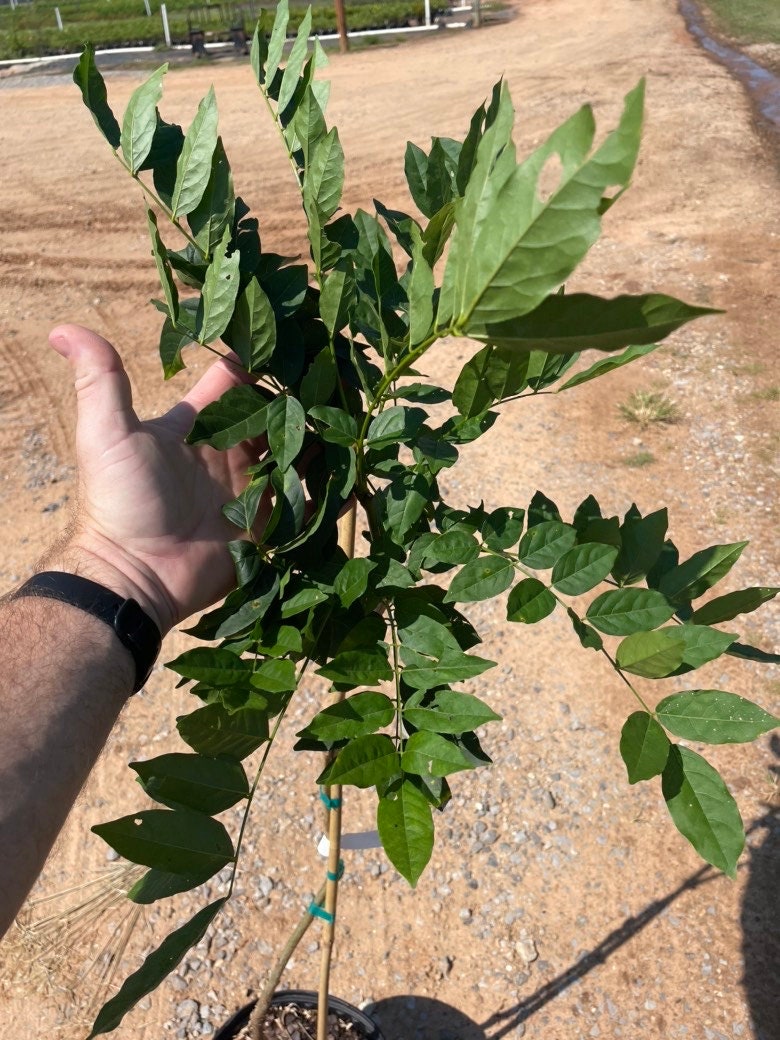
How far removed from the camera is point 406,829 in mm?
908

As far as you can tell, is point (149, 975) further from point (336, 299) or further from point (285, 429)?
point (336, 299)

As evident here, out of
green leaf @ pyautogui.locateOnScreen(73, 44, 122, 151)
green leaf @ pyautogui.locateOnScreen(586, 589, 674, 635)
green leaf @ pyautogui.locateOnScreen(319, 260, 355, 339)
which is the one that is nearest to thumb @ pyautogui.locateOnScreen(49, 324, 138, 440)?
green leaf @ pyautogui.locateOnScreen(73, 44, 122, 151)

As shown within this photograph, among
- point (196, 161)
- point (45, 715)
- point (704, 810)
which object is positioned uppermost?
point (196, 161)

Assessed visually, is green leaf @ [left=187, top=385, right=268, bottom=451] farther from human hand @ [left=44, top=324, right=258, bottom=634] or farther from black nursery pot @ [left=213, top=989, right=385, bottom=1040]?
black nursery pot @ [left=213, top=989, right=385, bottom=1040]

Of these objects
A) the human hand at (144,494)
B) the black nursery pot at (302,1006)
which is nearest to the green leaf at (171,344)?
the human hand at (144,494)

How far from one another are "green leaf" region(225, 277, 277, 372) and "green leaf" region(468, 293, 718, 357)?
391 mm

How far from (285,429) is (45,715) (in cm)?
57

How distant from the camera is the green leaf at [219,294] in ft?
3.20

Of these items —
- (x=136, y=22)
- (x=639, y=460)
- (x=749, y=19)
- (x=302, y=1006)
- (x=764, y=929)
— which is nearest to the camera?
(x=302, y=1006)

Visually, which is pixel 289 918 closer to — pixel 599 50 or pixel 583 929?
pixel 583 929

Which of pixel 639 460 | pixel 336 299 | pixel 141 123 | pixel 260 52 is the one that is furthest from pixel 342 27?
pixel 336 299

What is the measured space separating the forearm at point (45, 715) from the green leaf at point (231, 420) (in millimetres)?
494

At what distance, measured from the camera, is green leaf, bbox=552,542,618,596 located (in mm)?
1020

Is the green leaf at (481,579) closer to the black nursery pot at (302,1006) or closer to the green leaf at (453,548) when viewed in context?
the green leaf at (453,548)
